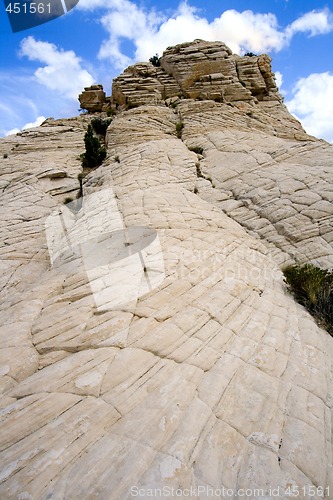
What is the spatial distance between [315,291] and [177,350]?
4607mm

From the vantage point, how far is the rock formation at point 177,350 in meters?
3.14

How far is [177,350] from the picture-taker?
15.9ft

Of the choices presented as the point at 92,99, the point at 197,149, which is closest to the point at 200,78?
the point at 92,99

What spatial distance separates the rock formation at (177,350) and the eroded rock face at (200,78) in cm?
1577

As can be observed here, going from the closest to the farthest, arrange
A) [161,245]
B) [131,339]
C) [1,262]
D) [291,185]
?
[131,339] → [161,245] → [1,262] → [291,185]

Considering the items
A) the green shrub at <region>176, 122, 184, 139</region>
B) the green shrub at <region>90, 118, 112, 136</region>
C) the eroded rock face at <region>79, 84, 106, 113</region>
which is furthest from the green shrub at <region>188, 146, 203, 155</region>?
the eroded rock face at <region>79, 84, 106, 113</region>

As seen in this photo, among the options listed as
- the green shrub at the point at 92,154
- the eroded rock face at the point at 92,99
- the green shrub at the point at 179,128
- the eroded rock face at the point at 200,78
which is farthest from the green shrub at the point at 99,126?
the green shrub at the point at 179,128

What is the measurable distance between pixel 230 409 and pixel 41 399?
279cm

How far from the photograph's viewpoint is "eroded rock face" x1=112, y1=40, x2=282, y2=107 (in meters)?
26.0

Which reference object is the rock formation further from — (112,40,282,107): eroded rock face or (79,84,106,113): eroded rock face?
(79,84,106,113): eroded rock face

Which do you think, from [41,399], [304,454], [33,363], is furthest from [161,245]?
[304,454]

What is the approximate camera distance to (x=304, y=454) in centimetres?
346

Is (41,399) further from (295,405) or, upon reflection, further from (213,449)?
(295,405)

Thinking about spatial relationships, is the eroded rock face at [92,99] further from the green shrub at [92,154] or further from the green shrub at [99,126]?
the green shrub at [92,154]
